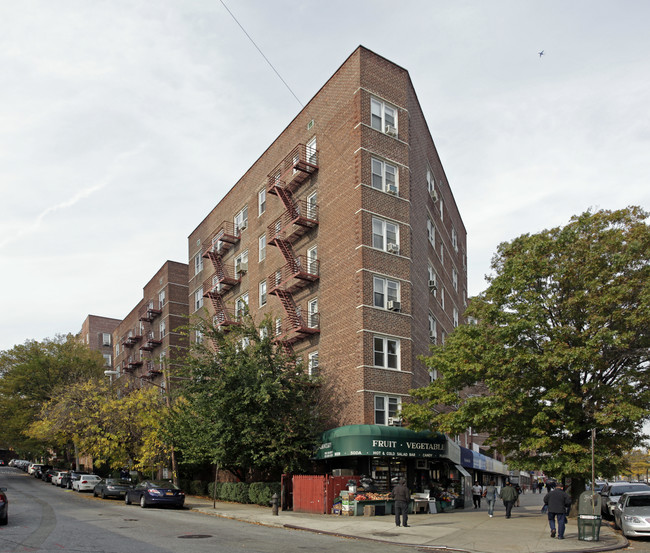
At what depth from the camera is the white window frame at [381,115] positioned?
33.4 metres

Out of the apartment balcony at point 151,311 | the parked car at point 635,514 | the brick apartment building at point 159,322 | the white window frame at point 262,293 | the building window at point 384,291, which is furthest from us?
the apartment balcony at point 151,311

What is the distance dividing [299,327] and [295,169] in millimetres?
9367

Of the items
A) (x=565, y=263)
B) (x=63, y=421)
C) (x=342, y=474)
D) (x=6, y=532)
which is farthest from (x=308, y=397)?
(x=63, y=421)

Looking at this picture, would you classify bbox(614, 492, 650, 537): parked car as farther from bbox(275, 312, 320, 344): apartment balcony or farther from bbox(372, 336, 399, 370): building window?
bbox(275, 312, 320, 344): apartment balcony

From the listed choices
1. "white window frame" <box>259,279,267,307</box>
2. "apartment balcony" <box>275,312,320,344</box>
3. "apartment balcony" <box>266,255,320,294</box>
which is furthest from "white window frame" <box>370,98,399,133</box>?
"white window frame" <box>259,279,267,307</box>

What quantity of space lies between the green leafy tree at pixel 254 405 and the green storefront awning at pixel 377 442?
57.5 inches

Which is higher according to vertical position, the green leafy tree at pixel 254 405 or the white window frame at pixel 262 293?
the white window frame at pixel 262 293

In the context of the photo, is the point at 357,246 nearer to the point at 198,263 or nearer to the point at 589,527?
the point at 589,527

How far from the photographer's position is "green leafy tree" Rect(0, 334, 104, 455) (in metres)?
61.3

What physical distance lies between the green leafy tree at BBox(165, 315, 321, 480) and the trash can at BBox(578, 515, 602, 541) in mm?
13672

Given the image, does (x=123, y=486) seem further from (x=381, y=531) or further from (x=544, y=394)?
(x=544, y=394)

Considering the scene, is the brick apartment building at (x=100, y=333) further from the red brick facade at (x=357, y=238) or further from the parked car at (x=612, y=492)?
the parked car at (x=612, y=492)

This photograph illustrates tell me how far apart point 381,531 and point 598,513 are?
6.32 metres

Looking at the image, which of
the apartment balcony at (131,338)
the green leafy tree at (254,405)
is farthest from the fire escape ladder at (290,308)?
the apartment balcony at (131,338)
